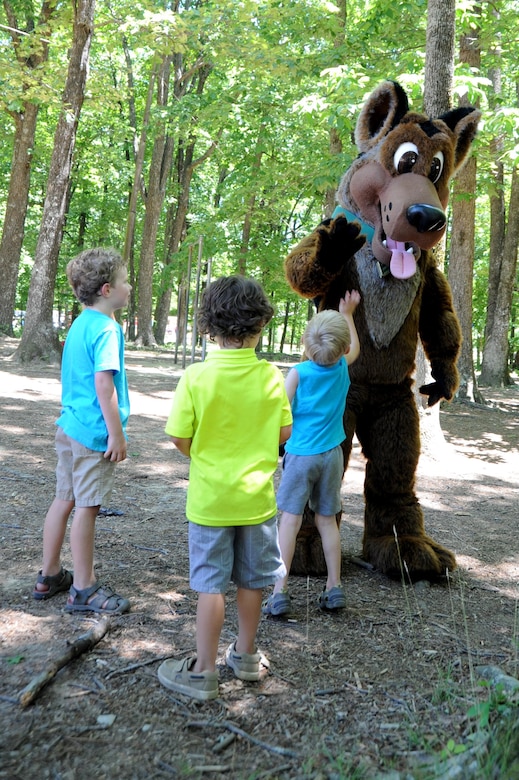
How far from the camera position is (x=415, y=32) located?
971 cm

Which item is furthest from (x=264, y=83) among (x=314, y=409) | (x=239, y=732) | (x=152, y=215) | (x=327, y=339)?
(x=239, y=732)

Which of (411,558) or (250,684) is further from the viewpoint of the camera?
(411,558)

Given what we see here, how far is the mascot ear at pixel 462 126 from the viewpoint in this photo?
3992 millimetres

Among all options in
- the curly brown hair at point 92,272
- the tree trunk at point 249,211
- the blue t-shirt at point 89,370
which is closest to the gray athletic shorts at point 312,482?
the blue t-shirt at point 89,370

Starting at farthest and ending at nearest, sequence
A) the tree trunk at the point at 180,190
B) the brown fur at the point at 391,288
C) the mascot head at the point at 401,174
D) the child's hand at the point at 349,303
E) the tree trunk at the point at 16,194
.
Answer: the tree trunk at the point at 180,190 → the tree trunk at the point at 16,194 → the child's hand at the point at 349,303 → the brown fur at the point at 391,288 → the mascot head at the point at 401,174

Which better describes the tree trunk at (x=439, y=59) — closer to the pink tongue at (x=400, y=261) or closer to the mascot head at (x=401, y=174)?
the mascot head at (x=401, y=174)

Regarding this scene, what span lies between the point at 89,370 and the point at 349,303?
1.56 metres

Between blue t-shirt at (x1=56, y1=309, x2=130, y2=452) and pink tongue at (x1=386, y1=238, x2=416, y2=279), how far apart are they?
1.60m

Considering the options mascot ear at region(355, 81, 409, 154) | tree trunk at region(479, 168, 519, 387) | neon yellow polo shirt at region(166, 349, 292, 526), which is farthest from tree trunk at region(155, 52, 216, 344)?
neon yellow polo shirt at region(166, 349, 292, 526)

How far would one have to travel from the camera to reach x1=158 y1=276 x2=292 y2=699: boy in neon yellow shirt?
2.40m

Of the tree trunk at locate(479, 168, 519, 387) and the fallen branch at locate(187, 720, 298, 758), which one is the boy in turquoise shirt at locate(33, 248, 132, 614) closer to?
the fallen branch at locate(187, 720, 298, 758)

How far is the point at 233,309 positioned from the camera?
242 cm

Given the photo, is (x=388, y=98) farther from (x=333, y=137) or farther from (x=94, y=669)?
(x=333, y=137)

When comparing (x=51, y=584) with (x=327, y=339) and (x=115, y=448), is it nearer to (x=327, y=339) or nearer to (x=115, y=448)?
(x=115, y=448)
